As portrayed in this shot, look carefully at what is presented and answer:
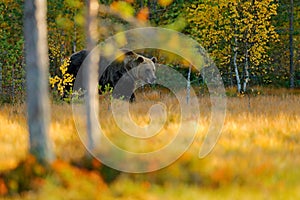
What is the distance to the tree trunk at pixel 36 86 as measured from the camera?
6637mm

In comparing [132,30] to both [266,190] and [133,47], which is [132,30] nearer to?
[266,190]

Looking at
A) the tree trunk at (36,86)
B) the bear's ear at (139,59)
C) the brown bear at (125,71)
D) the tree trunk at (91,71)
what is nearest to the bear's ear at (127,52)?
the brown bear at (125,71)

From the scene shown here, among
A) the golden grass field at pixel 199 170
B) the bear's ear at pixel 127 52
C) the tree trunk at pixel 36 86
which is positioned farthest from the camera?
the bear's ear at pixel 127 52

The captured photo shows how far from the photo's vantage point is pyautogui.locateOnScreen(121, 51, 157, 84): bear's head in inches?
638

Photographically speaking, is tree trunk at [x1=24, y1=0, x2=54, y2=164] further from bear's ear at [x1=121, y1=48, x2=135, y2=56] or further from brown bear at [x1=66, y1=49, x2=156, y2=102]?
brown bear at [x1=66, y1=49, x2=156, y2=102]

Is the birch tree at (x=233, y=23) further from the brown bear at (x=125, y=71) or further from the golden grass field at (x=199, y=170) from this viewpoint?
the golden grass field at (x=199, y=170)

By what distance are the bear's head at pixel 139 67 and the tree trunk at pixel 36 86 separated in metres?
9.42

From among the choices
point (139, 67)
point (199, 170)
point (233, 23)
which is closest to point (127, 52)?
point (139, 67)

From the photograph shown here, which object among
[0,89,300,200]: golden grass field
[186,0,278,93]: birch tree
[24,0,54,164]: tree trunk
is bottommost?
[0,89,300,200]: golden grass field

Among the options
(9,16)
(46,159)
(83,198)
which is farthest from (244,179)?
(9,16)

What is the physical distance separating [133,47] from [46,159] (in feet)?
32.8

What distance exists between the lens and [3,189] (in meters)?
6.09

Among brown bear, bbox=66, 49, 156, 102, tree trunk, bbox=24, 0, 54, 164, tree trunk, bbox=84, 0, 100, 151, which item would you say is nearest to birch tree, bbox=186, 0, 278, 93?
brown bear, bbox=66, 49, 156, 102

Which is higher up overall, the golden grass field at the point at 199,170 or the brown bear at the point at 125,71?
the brown bear at the point at 125,71
